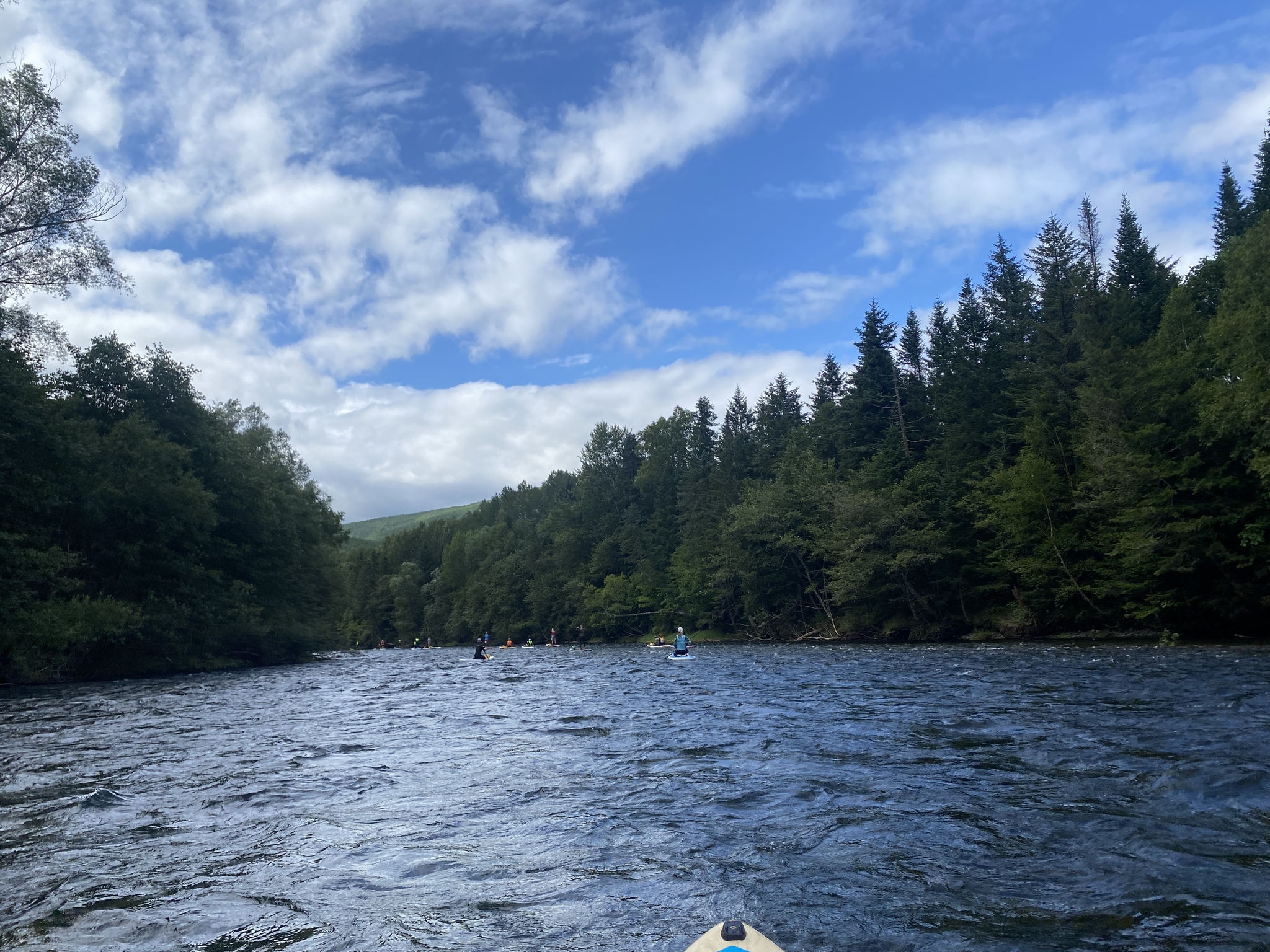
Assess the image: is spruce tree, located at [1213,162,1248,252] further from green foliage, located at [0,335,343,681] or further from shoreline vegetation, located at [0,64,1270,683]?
green foliage, located at [0,335,343,681]

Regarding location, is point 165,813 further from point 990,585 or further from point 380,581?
point 380,581

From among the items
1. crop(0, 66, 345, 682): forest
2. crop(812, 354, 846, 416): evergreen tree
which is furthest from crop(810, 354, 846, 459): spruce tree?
crop(0, 66, 345, 682): forest

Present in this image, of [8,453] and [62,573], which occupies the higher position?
[8,453]

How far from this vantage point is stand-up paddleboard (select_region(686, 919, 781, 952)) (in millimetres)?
3807

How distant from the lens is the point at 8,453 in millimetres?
27672

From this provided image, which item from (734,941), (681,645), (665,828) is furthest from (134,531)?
(734,941)

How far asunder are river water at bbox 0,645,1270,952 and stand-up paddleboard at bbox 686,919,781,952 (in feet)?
4.95

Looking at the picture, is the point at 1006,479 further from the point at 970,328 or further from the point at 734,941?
the point at 734,941

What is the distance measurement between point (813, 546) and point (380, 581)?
96.2 meters

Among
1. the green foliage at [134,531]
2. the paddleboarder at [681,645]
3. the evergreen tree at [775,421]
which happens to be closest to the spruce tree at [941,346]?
the evergreen tree at [775,421]

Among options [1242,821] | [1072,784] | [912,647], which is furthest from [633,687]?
[912,647]

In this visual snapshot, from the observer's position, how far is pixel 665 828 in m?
8.18

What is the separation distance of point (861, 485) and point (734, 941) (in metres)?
55.0

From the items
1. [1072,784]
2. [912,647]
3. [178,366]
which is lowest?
[912,647]
